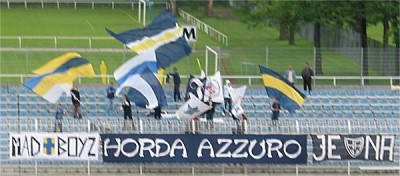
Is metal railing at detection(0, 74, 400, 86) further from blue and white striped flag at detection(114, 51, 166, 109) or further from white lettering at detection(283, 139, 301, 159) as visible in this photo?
white lettering at detection(283, 139, 301, 159)

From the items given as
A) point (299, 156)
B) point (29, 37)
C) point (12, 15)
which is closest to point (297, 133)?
point (299, 156)

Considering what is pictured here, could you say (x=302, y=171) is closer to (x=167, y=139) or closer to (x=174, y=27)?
(x=167, y=139)

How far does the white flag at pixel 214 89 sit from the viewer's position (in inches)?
1262

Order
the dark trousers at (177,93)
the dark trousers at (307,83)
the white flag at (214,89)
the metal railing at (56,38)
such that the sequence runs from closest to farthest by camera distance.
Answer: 1. the white flag at (214,89)
2. the dark trousers at (177,93)
3. the dark trousers at (307,83)
4. the metal railing at (56,38)

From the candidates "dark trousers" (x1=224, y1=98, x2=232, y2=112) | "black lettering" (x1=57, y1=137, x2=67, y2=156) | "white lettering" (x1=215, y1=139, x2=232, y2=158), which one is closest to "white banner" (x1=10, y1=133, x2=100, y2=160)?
"black lettering" (x1=57, y1=137, x2=67, y2=156)

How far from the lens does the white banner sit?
28109 millimetres

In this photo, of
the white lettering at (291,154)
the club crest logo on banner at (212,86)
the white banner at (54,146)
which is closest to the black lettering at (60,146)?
the white banner at (54,146)

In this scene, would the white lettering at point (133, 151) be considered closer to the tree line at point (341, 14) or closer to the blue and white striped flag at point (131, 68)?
the blue and white striped flag at point (131, 68)

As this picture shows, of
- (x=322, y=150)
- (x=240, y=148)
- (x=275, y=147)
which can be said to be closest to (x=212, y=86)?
(x=240, y=148)

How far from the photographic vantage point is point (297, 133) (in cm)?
2914

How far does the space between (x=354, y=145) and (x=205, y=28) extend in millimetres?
30796

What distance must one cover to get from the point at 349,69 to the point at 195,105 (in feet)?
45.6

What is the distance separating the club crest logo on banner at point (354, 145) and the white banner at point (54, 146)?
18.0 feet

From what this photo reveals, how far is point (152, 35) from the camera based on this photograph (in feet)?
106
